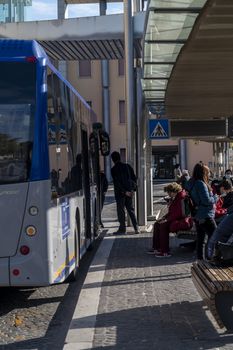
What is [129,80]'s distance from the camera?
1622cm

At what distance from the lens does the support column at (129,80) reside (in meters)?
15.9

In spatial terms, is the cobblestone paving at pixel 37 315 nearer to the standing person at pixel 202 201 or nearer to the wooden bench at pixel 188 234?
the standing person at pixel 202 201

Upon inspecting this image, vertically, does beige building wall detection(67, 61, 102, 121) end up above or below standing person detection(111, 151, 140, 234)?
above

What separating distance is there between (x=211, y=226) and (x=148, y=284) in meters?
1.50

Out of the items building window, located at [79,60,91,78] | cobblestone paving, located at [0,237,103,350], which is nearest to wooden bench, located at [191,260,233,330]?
cobblestone paving, located at [0,237,103,350]

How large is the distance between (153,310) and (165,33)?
3.88 metres

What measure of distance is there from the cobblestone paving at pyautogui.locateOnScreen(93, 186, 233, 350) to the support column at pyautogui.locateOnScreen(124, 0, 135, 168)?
5.54 m

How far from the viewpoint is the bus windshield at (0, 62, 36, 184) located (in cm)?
716

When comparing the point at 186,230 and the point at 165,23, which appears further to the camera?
the point at 186,230

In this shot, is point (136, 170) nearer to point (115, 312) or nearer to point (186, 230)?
point (186, 230)

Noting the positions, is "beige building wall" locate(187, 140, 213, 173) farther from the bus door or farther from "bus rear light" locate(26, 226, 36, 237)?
"bus rear light" locate(26, 226, 36, 237)

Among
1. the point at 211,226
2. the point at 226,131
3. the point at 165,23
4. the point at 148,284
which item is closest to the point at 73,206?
the point at 148,284

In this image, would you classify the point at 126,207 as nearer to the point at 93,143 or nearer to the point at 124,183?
the point at 124,183

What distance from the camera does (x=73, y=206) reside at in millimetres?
9188
